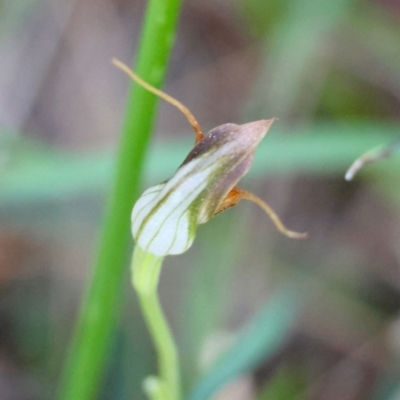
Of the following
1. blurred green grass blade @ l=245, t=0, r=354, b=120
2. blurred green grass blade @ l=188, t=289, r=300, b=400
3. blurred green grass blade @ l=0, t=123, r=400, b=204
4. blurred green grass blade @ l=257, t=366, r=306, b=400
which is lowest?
blurred green grass blade @ l=257, t=366, r=306, b=400

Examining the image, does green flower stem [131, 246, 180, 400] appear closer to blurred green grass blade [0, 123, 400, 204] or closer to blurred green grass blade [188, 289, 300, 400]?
blurred green grass blade [188, 289, 300, 400]

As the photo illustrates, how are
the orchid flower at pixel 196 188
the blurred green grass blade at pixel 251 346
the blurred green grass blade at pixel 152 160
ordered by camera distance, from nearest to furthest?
the orchid flower at pixel 196 188 < the blurred green grass blade at pixel 251 346 < the blurred green grass blade at pixel 152 160

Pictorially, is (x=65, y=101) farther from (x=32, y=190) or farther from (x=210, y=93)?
(x=32, y=190)

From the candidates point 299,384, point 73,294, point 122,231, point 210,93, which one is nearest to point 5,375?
point 73,294

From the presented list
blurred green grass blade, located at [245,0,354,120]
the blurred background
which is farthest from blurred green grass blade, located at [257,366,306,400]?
blurred green grass blade, located at [245,0,354,120]

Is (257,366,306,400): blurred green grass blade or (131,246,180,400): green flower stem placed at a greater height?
(131,246,180,400): green flower stem

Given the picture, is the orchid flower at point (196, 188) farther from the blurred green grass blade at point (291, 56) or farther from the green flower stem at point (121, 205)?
the blurred green grass blade at point (291, 56)

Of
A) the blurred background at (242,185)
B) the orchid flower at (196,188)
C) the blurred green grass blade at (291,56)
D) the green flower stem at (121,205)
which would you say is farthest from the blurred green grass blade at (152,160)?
the orchid flower at (196,188)

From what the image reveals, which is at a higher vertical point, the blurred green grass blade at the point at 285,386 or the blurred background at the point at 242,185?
the blurred background at the point at 242,185

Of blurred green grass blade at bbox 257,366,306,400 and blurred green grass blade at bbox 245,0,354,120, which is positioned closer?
blurred green grass blade at bbox 257,366,306,400
